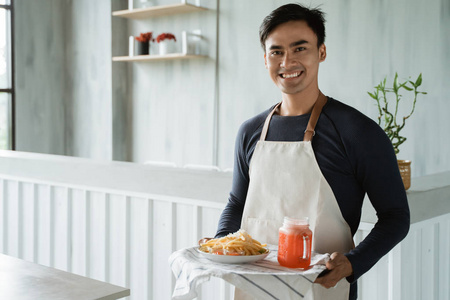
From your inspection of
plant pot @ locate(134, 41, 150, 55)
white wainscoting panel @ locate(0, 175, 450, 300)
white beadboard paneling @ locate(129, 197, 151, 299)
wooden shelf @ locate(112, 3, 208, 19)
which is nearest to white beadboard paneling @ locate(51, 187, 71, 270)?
white wainscoting panel @ locate(0, 175, 450, 300)

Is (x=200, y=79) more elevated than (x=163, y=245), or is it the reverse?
(x=200, y=79)

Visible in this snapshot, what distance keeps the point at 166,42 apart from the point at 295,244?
4048 millimetres

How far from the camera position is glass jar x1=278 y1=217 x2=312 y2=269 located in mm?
1247

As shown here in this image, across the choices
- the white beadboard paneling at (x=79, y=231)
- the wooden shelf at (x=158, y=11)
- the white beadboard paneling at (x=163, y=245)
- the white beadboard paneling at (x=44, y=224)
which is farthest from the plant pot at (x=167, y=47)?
the white beadboard paneling at (x=163, y=245)

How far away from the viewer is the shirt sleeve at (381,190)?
51.1 inches

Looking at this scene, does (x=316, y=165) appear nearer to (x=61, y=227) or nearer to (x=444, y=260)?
(x=444, y=260)

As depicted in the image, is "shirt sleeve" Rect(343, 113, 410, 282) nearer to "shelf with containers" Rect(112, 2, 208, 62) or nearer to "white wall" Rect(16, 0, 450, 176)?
"white wall" Rect(16, 0, 450, 176)

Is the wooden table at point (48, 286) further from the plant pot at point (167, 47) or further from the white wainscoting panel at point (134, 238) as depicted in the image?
the plant pot at point (167, 47)

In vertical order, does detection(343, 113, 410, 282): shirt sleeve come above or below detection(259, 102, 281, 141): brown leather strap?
below

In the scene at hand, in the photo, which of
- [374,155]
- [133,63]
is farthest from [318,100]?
[133,63]

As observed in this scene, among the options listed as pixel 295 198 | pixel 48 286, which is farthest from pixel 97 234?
pixel 295 198

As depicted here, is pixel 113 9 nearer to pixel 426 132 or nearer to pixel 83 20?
pixel 83 20

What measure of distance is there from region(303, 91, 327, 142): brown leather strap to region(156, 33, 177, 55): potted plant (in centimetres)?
364

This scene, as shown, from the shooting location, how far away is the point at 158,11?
16.3 feet
